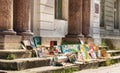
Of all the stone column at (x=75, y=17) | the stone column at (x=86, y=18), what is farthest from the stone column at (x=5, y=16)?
the stone column at (x=86, y=18)

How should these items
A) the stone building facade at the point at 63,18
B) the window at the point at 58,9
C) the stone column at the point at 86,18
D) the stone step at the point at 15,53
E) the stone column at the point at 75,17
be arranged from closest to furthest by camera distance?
1. the stone step at the point at 15,53
2. the stone building facade at the point at 63,18
3. the stone column at the point at 75,17
4. the window at the point at 58,9
5. the stone column at the point at 86,18

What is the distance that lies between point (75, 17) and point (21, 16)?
187 inches

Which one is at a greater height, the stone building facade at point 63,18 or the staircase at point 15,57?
the stone building facade at point 63,18

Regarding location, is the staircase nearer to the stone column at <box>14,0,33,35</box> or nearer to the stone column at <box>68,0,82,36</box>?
the stone column at <box>14,0,33,35</box>

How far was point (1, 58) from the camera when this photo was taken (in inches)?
382

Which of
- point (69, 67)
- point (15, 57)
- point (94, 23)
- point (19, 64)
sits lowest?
point (69, 67)

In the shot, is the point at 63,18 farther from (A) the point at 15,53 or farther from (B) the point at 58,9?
(A) the point at 15,53

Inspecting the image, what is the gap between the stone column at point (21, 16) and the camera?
11070 millimetres

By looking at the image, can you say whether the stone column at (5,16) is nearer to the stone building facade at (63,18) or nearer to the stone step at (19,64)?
the stone step at (19,64)

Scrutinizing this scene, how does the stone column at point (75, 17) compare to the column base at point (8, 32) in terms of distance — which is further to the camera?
the stone column at point (75, 17)

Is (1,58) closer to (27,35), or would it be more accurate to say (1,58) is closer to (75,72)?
(27,35)

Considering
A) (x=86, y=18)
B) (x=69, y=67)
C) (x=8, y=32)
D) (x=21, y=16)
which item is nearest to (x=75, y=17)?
(x=86, y=18)

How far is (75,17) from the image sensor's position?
50.7ft

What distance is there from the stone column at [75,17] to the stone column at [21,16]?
454cm
